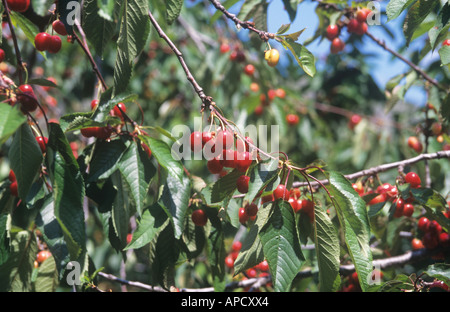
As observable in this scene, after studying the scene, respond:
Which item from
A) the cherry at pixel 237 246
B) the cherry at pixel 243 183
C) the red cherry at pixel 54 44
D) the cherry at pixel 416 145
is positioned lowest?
the cherry at pixel 237 246

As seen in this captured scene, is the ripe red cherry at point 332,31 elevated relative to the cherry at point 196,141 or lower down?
elevated

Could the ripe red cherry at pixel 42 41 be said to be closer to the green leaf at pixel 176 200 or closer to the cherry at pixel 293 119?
the green leaf at pixel 176 200

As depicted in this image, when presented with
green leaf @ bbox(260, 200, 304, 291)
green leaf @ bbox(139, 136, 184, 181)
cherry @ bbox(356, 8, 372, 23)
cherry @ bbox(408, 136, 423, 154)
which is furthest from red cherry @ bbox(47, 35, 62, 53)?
cherry @ bbox(408, 136, 423, 154)

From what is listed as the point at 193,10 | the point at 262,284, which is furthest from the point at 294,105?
the point at 262,284

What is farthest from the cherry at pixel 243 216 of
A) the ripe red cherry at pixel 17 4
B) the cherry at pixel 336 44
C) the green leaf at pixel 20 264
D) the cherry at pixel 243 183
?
the cherry at pixel 336 44

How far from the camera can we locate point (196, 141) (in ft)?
5.06

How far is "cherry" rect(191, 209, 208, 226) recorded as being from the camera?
66.4 inches

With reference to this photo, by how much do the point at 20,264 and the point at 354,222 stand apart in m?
1.33

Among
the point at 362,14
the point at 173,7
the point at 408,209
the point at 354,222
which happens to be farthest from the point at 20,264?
the point at 362,14

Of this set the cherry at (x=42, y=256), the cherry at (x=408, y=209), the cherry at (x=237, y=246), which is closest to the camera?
the cherry at (x=408, y=209)

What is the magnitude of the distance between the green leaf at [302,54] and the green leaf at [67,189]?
81 cm

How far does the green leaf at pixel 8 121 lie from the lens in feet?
3.24
